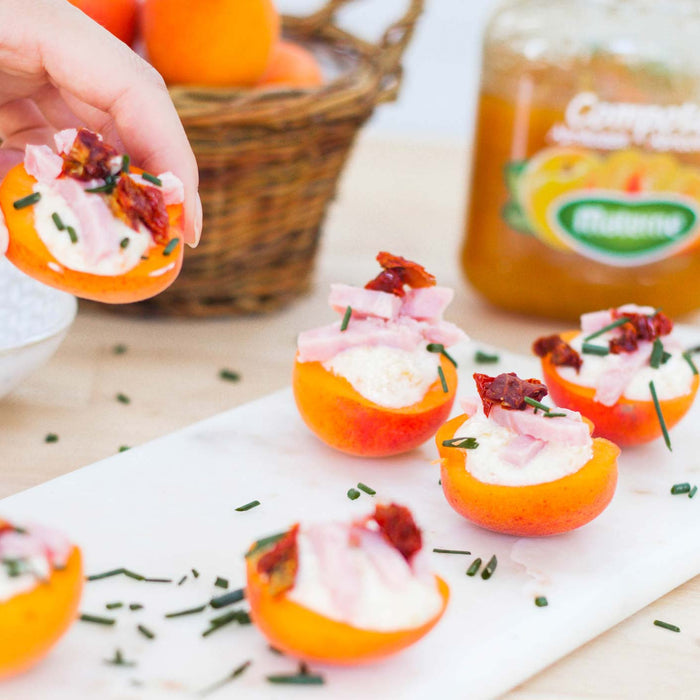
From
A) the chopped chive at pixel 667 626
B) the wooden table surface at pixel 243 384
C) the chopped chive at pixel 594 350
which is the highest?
the chopped chive at pixel 594 350

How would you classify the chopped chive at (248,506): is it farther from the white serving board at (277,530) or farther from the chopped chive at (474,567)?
the chopped chive at (474,567)

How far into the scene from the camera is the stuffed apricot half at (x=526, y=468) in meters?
1.20

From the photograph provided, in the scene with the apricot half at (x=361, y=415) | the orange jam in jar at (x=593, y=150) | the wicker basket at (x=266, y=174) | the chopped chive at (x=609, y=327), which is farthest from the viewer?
the orange jam in jar at (x=593, y=150)

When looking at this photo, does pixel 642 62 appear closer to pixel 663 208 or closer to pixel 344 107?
pixel 663 208

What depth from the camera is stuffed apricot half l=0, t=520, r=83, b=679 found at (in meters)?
0.91

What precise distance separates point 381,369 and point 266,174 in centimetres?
58

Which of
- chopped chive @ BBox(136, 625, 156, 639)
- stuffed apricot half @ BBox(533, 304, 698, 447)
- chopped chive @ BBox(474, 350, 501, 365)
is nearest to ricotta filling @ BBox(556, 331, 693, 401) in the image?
stuffed apricot half @ BBox(533, 304, 698, 447)

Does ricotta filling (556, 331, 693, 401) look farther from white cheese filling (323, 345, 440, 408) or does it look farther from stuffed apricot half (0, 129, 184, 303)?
stuffed apricot half (0, 129, 184, 303)

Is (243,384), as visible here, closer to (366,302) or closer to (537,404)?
(366,302)

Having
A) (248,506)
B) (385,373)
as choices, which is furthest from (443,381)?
(248,506)

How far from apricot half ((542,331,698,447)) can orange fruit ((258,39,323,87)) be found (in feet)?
2.49

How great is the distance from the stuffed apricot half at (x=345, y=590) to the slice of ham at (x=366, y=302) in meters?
0.46

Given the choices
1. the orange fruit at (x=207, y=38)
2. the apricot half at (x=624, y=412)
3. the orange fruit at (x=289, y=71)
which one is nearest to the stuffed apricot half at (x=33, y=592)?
the apricot half at (x=624, y=412)

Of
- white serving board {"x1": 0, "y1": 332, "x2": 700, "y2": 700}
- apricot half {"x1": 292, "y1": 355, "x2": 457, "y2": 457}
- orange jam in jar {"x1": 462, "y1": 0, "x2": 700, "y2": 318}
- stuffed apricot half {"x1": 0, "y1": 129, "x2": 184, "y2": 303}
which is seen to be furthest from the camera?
orange jam in jar {"x1": 462, "y1": 0, "x2": 700, "y2": 318}
